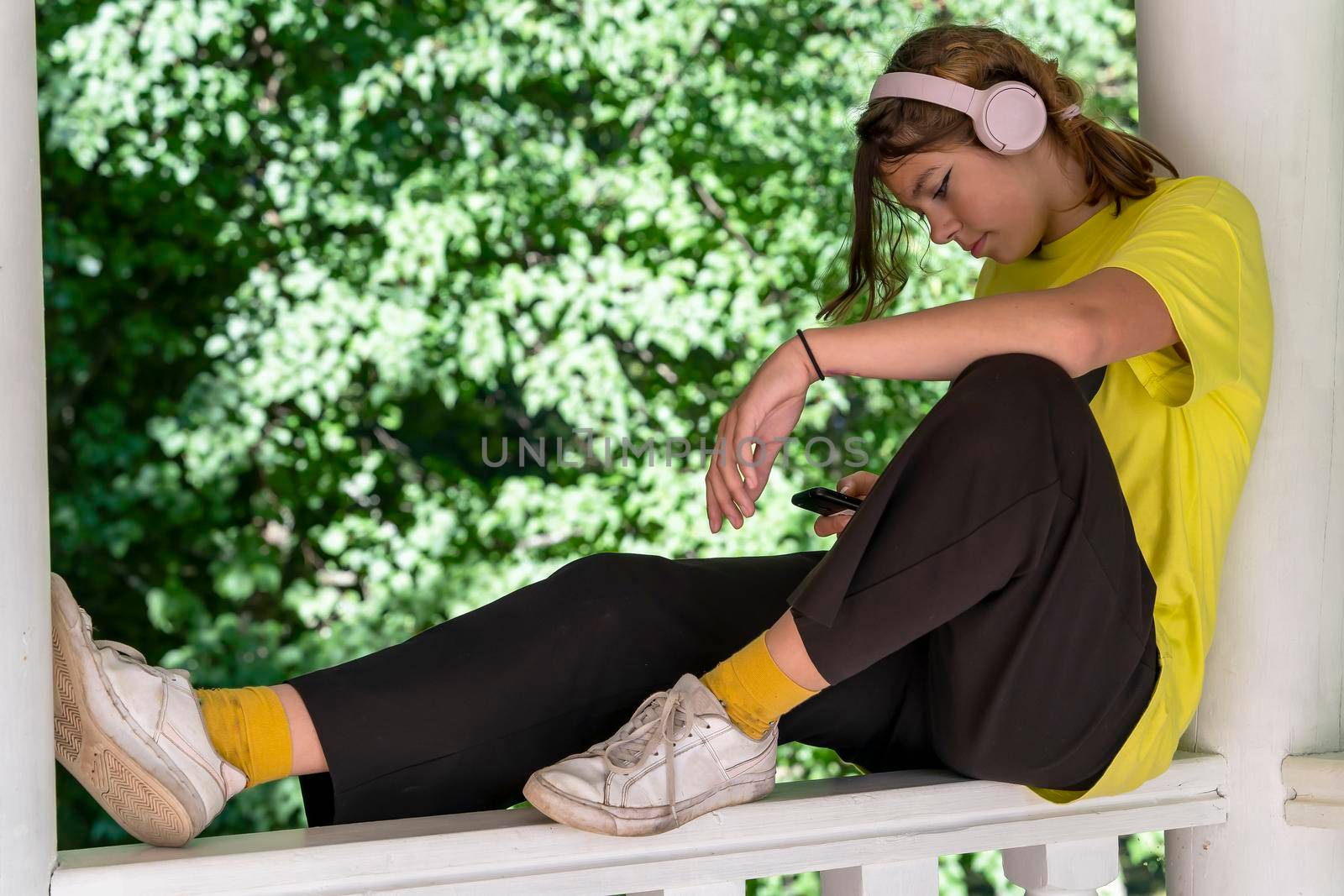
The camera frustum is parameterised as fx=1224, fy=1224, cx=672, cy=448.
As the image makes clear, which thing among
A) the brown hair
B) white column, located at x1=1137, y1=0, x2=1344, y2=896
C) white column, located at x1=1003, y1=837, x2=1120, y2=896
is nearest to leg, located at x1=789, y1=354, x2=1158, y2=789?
white column, located at x1=1003, y1=837, x2=1120, y2=896

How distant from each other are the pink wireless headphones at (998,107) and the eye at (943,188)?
0.17ft

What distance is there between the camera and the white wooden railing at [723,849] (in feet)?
2.73

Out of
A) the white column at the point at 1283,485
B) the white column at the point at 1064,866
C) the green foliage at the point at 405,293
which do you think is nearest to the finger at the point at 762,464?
the white column at the point at 1064,866

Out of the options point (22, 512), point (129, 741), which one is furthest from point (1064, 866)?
point (22, 512)

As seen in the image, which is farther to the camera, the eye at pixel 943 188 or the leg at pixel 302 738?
the eye at pixel 943 188

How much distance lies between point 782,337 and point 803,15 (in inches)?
36.3

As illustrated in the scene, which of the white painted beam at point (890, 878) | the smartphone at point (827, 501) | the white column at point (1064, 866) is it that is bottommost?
the white column at point (1064, 866)

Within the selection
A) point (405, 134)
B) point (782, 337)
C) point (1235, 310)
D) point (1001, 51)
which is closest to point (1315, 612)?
point (1235, 310)

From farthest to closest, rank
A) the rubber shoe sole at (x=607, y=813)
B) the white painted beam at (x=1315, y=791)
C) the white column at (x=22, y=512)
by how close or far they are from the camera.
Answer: the white painted beam at (x=1315, y=791) < the rubber shoe sole at (x=607, y=813) < the white column at (x=22, y=512)

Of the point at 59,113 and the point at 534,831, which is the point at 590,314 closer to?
the point at 59,113

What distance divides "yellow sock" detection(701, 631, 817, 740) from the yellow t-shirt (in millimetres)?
260

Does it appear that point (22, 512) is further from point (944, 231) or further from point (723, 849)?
point (944, 231)

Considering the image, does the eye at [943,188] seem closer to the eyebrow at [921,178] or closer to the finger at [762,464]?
the eyebrow at [921,178]

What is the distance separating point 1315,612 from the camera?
118 centimetres
